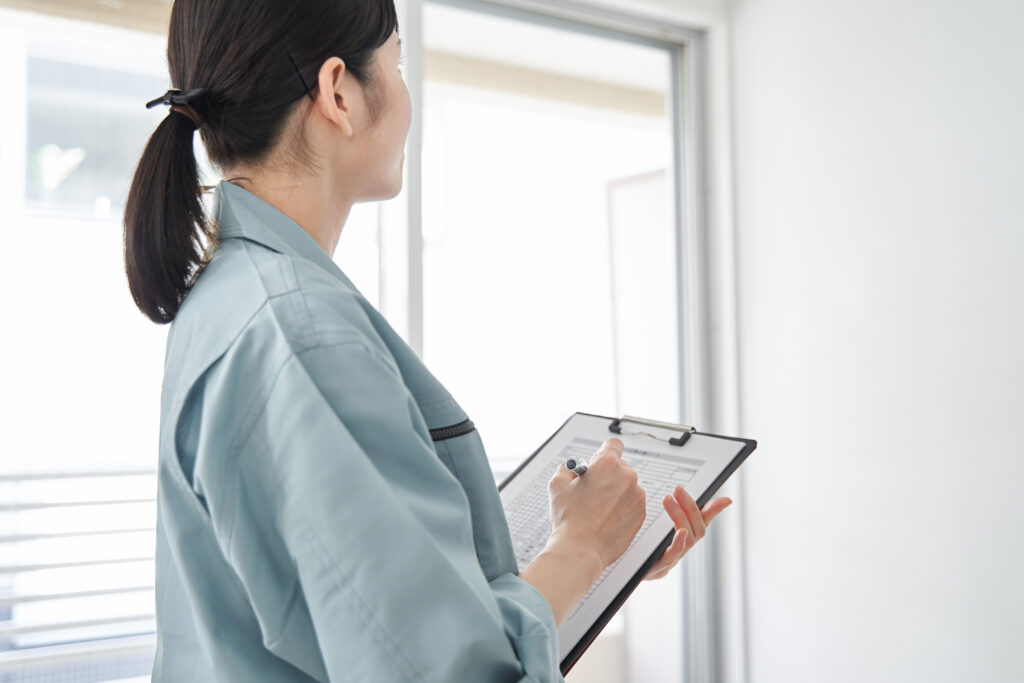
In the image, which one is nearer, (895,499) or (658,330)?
(895,499)

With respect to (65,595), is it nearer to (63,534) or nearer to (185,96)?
(63,534)

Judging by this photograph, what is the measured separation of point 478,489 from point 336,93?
1.01ft

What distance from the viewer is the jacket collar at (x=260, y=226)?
52 centimetres

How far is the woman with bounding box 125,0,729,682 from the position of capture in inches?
16.3

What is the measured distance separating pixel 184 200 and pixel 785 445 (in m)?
1.43

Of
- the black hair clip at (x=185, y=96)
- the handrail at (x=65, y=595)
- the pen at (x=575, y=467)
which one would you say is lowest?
the handrail at (x=65, y=595)

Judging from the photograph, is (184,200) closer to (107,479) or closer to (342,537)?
(342,537)

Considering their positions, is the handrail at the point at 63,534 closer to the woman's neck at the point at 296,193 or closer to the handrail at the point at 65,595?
the handrail at the point at 65,595

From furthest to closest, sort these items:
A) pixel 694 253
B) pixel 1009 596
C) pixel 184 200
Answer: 1. pixel 694 253
2. pixel 1009 596
3. pixel 184 200

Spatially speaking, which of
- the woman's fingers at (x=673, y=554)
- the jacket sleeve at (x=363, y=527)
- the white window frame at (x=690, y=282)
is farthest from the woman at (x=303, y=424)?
the white window frame at (x=690, y=282)

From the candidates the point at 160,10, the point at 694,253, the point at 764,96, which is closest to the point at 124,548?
the point at 160,10

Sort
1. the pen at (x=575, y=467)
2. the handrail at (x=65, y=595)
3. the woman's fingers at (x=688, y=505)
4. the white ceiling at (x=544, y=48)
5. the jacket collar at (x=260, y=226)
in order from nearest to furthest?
the jacket collar at (x=260, y=226), the pen at (x=575, y=467), the woman's fingers at (x=688, y=505), the handrail at (x=65, y=595), the white ceiling at (x=544, y=48)

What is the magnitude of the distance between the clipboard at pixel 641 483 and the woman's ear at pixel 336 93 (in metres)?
0.38

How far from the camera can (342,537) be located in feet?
1.34
